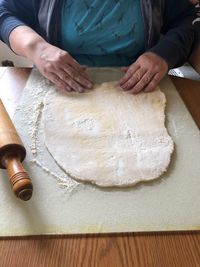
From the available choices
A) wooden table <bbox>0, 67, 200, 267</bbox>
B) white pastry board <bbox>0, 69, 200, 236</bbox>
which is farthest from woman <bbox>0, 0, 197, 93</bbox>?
wooden table <bbox>0, 67, 200, 267</bbox>

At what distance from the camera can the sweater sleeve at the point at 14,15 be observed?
0.91 metres

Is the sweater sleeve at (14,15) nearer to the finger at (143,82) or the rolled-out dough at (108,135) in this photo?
the rolled-out dough at (108,135)

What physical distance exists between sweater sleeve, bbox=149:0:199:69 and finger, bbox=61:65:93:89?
0.20m

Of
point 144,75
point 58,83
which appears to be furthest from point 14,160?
point 144,75

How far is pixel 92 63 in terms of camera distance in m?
0.97

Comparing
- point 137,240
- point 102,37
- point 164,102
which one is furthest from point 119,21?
point 137,240

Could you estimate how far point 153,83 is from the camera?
83cm

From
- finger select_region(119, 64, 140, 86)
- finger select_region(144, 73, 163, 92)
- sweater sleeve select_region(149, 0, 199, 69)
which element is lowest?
finger select_region(144, 73, 163, 92)

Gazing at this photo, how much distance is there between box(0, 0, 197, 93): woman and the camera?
816mm

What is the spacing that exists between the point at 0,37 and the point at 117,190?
24.0 inches

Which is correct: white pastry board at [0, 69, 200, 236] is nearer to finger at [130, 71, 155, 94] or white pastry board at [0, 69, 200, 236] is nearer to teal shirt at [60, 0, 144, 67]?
finger at [130, 71, 155, 94]

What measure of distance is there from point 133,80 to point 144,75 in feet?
0.10

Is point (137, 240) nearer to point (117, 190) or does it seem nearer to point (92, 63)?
point (117, 190)

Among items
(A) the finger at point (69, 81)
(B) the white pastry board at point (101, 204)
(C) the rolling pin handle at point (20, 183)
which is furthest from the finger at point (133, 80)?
(C) the rolling pin handle at point (20, 183)
